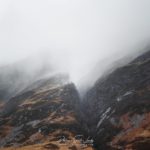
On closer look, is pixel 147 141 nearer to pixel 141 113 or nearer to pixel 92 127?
pixel 141 113

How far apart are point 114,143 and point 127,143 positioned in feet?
30.2

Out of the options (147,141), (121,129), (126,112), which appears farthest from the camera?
(126,112)

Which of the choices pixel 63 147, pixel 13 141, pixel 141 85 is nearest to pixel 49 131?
pixel 13 141

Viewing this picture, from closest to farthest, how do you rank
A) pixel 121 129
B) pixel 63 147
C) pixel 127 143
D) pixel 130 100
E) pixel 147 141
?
pixel 147 141 → pixel 127 143 → pixel 63 147 → pixel 121 129 → pixel 130 100

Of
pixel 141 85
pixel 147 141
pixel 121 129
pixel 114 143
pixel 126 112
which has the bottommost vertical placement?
pixel 147 141

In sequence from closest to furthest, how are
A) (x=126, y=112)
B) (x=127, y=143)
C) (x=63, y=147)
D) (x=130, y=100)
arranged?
(x=127, y=143) < (x=63, y=147) < (x=126, y=112) < (x=130, y=100)

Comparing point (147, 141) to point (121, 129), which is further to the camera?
point (121, 129)

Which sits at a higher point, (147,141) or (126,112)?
(126,112)

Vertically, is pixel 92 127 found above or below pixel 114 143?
above

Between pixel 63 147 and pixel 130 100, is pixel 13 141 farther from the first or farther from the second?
pixel 130 100

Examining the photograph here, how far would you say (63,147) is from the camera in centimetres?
15150

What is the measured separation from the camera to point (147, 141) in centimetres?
13262

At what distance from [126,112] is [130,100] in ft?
45.9

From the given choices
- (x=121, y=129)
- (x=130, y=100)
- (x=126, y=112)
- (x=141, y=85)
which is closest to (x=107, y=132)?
(x=121, y=129)
